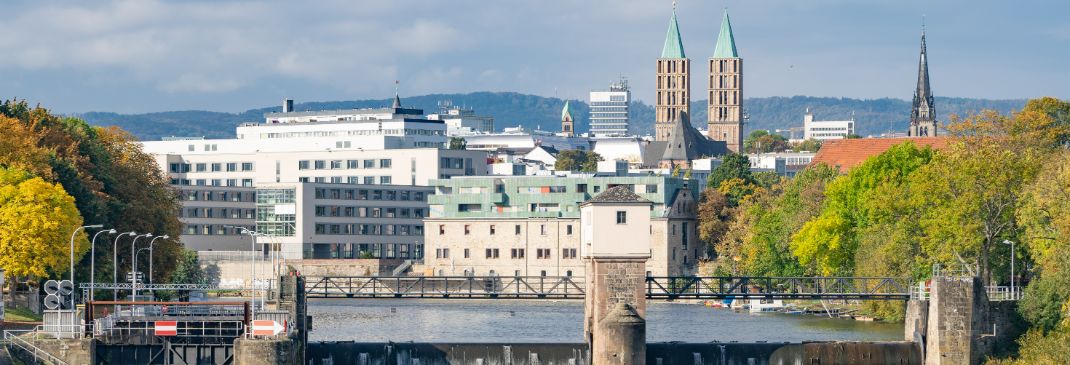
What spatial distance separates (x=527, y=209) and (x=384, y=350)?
340 feet

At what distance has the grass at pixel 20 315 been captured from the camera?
96125 millimetres

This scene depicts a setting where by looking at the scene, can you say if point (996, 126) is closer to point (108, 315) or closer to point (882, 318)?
point (882, 318)

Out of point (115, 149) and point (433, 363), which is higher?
point (115, 149)

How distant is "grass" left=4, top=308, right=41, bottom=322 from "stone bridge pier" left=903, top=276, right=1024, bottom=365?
137 ft

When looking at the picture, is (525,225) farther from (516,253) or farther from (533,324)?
(533,324)

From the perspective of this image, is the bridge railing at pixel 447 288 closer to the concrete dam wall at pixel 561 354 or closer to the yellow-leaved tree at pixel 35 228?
the concrete dam wall at pixel 561 354

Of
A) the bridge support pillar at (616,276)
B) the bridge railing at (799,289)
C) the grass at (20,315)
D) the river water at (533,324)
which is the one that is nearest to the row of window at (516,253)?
the bridge railing at (799,289)

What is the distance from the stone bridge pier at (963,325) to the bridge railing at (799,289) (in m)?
3.67

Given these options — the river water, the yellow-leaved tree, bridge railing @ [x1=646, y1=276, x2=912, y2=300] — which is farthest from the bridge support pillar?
the yellow-leaved tree

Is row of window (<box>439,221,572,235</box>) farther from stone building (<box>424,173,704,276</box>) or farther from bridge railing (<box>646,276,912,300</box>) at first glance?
bridge railing (<box>646,276,912,300</box>)

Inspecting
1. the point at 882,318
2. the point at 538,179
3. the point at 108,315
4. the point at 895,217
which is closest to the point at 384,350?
the point at 108,315

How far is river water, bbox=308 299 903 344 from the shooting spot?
371 feet

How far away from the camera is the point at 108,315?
87000mm

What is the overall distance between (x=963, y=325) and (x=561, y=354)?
17.9m
